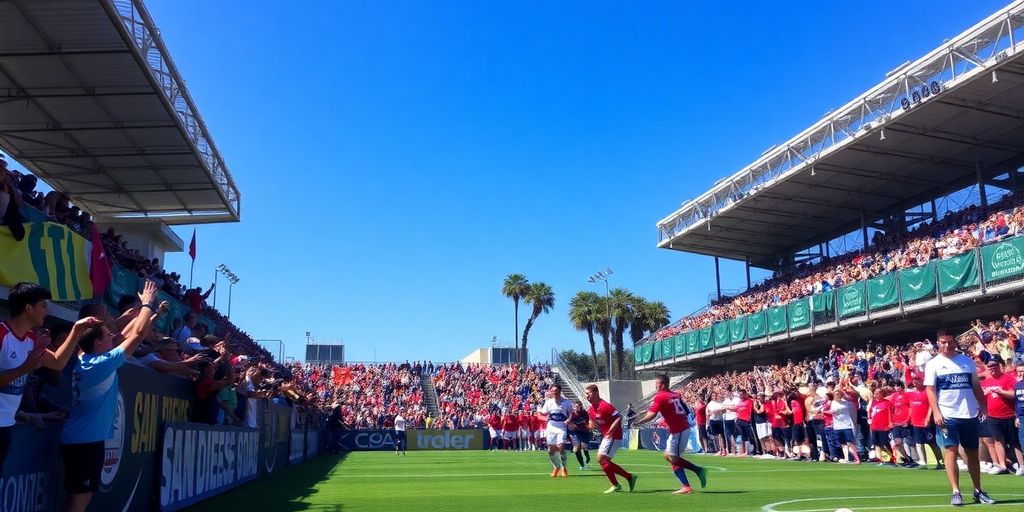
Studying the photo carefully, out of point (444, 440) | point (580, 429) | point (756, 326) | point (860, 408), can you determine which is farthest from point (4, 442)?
point (756, 326)

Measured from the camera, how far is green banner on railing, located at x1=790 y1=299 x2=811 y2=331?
35094 millimetres

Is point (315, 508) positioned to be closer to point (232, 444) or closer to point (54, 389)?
point (232, 444)

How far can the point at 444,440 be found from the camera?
4069cm

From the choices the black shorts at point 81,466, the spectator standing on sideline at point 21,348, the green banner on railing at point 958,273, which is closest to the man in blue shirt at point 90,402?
the black shorts at point 81,466

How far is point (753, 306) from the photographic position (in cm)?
4212

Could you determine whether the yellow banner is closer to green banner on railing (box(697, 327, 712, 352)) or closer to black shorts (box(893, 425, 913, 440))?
black shorts (box(893, 425, 913, 440))

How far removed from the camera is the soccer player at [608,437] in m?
12.4

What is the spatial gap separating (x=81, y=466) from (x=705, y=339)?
129 feet

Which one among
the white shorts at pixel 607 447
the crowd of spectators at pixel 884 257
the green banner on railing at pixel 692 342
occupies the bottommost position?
the white shorts at pixel 607 447

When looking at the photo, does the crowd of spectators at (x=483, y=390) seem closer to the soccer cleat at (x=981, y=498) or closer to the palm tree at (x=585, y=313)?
the palm tree at (x=585, y=313)

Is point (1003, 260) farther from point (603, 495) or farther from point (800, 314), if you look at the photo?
point (603, 495)

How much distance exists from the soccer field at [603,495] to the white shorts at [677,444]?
0.61 meters

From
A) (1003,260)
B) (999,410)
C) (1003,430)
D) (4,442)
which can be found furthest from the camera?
(1003,260)

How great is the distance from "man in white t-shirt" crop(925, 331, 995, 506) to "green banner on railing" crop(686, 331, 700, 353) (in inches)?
1367
